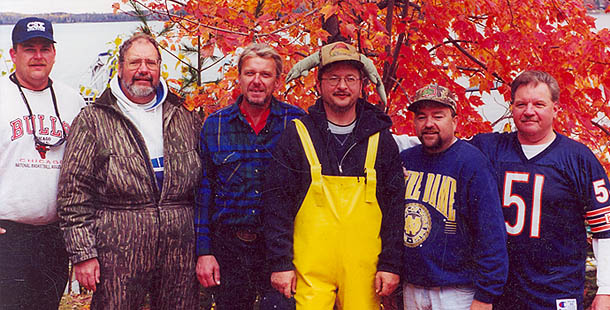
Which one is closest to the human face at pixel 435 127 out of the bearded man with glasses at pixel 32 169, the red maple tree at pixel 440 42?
the red maple tree at pixel 440 42

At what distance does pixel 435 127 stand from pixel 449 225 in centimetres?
56

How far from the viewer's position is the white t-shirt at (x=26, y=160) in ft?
10.4

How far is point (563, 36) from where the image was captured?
4.46 metres

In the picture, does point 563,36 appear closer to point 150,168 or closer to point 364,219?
point 364,219

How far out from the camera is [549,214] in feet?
9.64

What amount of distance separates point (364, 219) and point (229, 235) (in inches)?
35.0

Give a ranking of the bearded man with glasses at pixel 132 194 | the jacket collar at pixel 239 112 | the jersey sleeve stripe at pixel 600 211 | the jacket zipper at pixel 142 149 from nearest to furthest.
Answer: the jersey sleeve stripe at pixel 600 211, the bearded man with glasses at pixel 132 194, the jacket zipper at pixel 142 149, the jacket collar at pixel 239 112

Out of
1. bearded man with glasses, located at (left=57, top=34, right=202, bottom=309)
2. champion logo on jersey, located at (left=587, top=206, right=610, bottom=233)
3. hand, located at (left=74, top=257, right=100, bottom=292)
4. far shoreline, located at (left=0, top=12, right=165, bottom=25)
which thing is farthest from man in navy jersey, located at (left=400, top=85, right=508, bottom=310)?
far shoreline, located at (left=0, top=12, right=165, bottom=25)

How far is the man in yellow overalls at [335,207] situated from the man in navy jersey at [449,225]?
135mm

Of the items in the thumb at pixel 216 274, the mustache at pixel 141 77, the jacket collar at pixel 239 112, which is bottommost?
the thumb at pixel 216 274

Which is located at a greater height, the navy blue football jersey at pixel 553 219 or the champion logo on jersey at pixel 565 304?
the navy blue football jersey at pixel 553 219

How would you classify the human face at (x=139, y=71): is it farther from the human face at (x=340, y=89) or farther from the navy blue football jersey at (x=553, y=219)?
the navy blue football jersey at (x=553, y=219)

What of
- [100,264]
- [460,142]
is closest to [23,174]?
[100,264]

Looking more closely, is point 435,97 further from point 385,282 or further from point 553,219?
point 385,282
